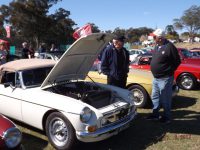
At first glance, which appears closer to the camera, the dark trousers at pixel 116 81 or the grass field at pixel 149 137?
the grass field at pixel 149 137

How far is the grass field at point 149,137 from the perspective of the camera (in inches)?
208

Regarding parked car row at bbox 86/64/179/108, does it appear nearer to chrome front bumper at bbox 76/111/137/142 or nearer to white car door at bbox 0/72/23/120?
chrome front bumper at bbox 76/111/137/142

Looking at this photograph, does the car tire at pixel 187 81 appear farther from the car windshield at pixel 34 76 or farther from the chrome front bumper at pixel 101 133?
the car windshield at pixel 34 76

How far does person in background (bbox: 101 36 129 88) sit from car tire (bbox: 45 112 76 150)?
6.37ft

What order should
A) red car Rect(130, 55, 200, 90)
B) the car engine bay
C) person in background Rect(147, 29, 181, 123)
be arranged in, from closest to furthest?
the car engine bay, person in background Rect(147, 29, 181, 123), red car Rect(130, 55, 200, 90)

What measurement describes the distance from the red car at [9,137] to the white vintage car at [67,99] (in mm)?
1061

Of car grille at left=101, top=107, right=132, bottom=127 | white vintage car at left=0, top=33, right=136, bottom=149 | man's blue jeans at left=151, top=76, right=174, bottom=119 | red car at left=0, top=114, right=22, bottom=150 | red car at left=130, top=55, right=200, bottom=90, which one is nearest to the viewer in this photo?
red car at left=0, top=114, right=22, bottom=150

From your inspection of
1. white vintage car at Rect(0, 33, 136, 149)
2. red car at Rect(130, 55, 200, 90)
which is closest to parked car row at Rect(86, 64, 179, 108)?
white vintage car at Rect(0, 33, 136, 149)

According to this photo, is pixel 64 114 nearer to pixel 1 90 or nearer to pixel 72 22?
pixel 1 90

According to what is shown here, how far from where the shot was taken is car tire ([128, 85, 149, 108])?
767cm

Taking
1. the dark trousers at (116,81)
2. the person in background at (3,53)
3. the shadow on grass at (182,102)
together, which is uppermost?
the person in background at (3,53)

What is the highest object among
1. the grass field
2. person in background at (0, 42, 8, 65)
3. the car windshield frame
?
person in background at (0, 42, 8, 65)

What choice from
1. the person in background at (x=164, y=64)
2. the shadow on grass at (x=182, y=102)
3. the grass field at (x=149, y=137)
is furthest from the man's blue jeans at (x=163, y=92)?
the shadow on grass at (x=182, y=102)

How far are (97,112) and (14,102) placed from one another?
5.90 ft
